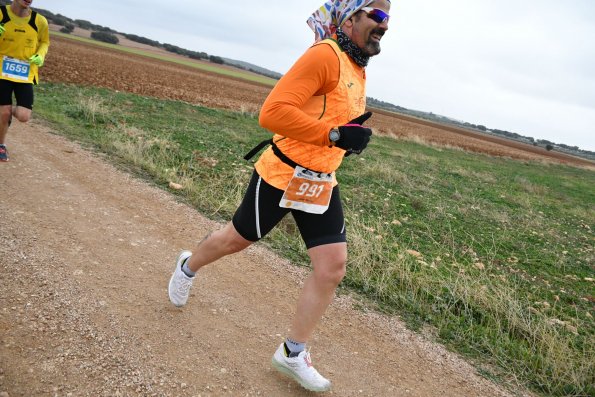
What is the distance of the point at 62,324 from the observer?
2.54 m

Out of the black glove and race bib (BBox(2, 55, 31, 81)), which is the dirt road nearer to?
race bib (BBox(2, 55, 31, 81))

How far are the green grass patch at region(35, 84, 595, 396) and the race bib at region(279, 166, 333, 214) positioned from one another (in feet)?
6.11

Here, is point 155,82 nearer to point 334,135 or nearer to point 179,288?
point 179,288

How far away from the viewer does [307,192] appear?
234 centimetres

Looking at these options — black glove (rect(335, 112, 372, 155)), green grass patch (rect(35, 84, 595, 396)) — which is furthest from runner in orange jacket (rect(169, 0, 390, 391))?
green grass patch (rect(35, 84, 595, 396))

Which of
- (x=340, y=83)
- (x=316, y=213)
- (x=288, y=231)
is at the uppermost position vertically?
(x=340, y=83)

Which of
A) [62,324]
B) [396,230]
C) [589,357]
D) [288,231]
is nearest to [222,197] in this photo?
[288,231]

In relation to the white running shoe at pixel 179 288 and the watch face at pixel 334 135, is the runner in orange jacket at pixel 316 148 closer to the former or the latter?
the watch face at pixel 334 135

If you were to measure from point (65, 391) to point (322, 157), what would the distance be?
67.5 inches

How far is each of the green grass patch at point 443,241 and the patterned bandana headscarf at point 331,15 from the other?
2.45 m

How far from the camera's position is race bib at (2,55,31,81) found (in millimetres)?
5035

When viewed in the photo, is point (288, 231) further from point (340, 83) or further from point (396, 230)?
point (340, 83)

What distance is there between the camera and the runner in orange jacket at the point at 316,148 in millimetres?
2117

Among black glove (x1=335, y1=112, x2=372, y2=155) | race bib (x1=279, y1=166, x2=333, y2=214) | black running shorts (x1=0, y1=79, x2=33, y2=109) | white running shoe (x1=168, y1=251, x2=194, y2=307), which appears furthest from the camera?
black running shorts (x1=0, y1=79, x2=33, y2=109)
